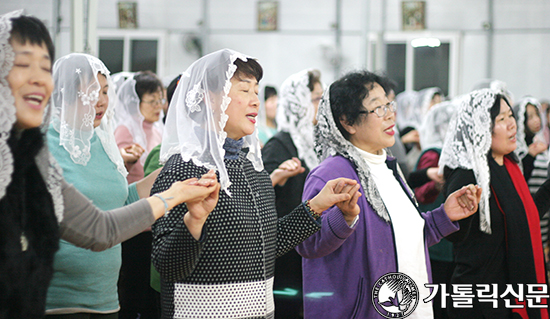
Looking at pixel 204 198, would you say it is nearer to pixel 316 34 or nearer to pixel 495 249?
pixel 495 249

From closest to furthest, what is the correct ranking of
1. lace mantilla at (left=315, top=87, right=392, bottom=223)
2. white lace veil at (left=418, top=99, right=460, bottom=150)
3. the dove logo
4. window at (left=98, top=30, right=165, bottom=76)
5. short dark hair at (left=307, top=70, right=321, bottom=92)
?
the dove logo
lace mantilla at (left=315, top=87, right=392, bottom=223)
short dark hair at (left=307, top=70, right=321, bottom=92)
white lace veil at (left=418, top=99, right=460, bottom=150)
window at (left=98, top=30, right=165, bottom=76)

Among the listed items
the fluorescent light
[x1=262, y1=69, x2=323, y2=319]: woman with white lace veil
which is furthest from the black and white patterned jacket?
the fluorescent light

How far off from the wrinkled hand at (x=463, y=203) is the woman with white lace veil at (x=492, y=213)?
0.82ft

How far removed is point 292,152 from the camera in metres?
3.37

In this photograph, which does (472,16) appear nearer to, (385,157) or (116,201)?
(385,157)

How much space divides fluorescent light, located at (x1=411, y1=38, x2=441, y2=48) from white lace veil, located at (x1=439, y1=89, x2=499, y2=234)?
7.09 metres

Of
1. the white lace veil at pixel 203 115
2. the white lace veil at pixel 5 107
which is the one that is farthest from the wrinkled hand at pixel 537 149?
the white lace veil at pixel 5 107

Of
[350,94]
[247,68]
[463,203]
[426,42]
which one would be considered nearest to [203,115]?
[247,68]

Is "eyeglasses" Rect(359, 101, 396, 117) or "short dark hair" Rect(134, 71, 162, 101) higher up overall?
"short dark hair" Rect(134, 71, 162, 101)

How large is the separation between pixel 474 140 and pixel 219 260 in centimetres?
171

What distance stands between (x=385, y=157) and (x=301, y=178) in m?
0.90

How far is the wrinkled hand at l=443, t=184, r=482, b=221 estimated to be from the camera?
236 cm

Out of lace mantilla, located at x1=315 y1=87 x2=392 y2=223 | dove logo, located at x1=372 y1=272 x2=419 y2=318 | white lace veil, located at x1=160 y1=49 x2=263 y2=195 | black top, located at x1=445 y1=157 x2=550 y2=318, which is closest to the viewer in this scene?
white lace veil, located at x1=160 y1=49 x2=263 y2=195

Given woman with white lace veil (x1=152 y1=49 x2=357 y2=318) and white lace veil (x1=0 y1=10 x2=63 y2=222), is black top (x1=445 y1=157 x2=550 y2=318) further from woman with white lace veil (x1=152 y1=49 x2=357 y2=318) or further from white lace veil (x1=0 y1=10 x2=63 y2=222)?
white lace veil (x1=0 y1=10 x2=63 y2=222)
